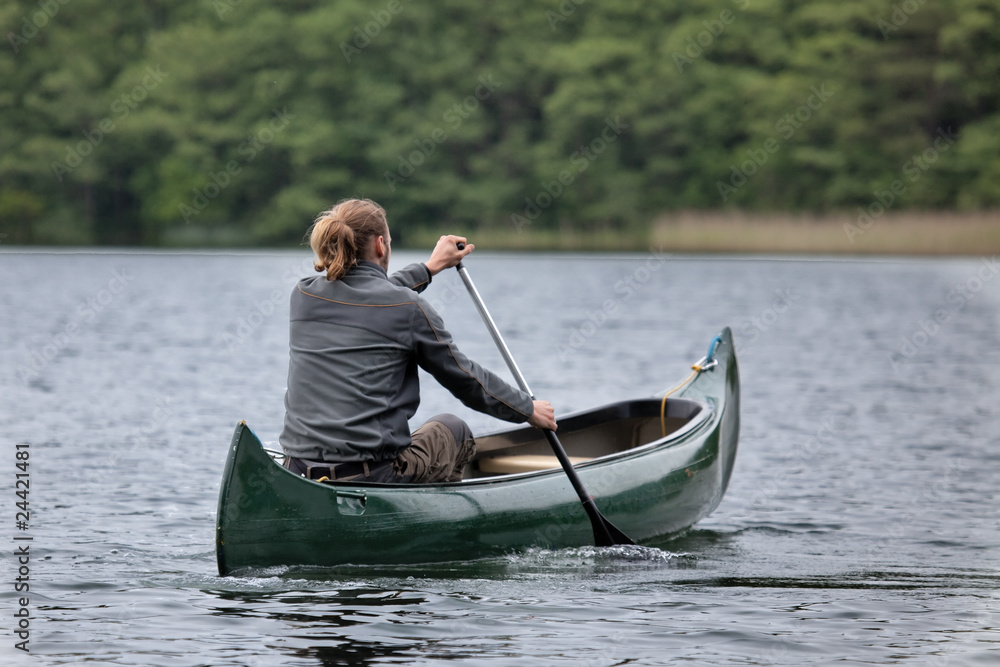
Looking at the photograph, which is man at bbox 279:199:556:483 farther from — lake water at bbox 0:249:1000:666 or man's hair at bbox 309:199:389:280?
lake water at bbox 0:249:1000:666

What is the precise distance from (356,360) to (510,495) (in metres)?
1.15

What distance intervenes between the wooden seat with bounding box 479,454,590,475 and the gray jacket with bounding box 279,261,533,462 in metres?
1.63

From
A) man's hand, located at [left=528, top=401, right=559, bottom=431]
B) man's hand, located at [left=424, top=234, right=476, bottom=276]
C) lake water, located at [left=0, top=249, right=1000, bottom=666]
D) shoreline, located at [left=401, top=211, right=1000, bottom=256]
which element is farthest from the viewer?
shoreline, located at [left=401, top=211, right=1000, bottom=256]

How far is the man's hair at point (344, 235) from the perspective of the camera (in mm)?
5008

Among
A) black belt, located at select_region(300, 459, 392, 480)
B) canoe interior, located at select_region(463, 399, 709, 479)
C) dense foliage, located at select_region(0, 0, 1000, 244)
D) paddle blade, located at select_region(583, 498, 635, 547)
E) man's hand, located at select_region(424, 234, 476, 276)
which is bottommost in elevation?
paddle blade, located at select_region(583, 498, 635, 547)

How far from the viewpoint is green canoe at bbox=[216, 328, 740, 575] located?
504 centimetres

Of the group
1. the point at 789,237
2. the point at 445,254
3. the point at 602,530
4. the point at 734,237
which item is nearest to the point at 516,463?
the point at 602,530

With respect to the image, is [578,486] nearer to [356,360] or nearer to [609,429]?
[356,360]

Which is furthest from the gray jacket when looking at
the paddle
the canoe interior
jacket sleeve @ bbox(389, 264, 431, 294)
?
the canoe interior

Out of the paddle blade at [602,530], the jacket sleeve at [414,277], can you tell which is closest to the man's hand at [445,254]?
the jacket sleeve at [414,277]

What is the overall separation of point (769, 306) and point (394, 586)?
62.2ft

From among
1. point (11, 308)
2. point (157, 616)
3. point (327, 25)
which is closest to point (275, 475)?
point (157, 616)

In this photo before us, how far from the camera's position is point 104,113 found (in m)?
50.0

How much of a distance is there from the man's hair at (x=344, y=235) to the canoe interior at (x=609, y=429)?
2365 mm
